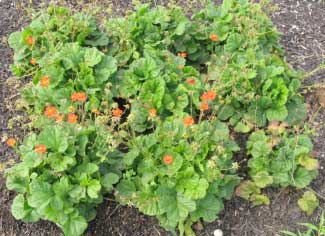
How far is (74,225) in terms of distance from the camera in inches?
134

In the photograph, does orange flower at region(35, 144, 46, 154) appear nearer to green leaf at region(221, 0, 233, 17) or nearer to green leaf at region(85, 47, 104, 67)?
green leaf at region(85, 47, 104, 67)

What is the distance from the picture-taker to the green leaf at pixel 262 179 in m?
3.67

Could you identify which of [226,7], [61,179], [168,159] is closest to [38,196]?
[61,179]

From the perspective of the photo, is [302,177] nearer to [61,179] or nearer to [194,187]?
[194,187]

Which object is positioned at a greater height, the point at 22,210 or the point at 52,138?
the point at 52,138

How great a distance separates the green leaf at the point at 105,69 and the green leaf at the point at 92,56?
0.24 feet

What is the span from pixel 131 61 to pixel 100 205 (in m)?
1.20

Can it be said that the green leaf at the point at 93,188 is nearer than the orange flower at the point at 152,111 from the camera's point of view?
Yes

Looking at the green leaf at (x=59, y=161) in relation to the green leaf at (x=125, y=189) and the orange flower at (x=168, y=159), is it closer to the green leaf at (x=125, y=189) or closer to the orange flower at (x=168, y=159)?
the green leaf at (x=125, y=189)

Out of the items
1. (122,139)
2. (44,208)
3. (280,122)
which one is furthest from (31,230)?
(280,122)

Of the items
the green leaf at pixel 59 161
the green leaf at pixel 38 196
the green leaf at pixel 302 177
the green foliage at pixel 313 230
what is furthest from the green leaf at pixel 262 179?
the green leaf at pixel 38 196

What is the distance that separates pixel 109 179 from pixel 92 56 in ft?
3.34

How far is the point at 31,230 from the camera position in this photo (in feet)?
11.9

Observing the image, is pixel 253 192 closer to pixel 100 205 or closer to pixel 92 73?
pixel 100 205
